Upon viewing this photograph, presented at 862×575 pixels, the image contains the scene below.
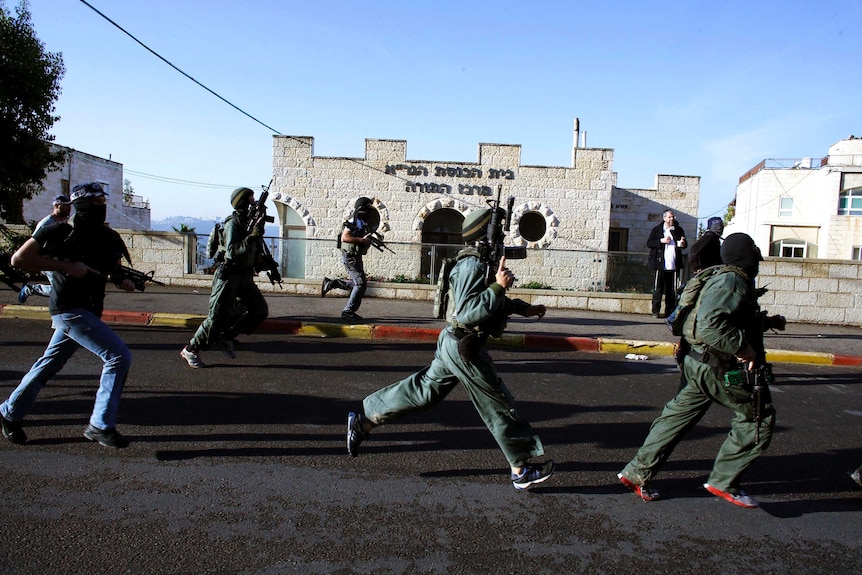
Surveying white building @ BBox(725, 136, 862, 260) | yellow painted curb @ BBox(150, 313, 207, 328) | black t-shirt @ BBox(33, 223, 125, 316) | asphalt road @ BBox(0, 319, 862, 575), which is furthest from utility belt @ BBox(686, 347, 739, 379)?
white building @ BBox(725, 136, 862, 260)

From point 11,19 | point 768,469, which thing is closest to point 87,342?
point 768,469

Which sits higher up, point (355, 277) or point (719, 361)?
point (355, 277)

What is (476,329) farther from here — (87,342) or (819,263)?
(819,263)

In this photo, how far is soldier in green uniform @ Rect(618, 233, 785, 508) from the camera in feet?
10.7

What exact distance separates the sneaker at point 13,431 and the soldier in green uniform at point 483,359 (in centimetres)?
273

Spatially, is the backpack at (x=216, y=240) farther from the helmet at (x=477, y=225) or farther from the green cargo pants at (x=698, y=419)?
the green cargo pants at (x=698, y=419)

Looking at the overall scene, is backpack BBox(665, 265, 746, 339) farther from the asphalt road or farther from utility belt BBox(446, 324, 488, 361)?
utility belt BBox(446, 324, 488, 361)

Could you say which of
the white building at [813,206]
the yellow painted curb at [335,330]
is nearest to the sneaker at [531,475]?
the yellow painted curb at [335,330]

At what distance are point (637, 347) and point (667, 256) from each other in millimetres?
2287

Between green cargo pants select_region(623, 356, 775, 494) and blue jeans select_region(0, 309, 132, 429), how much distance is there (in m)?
3.31

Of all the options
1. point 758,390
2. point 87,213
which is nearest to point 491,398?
point 758,390

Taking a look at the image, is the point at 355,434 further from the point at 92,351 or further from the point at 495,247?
the point at 92,351

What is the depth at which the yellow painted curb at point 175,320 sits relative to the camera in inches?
346

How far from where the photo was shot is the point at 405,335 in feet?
28.4
